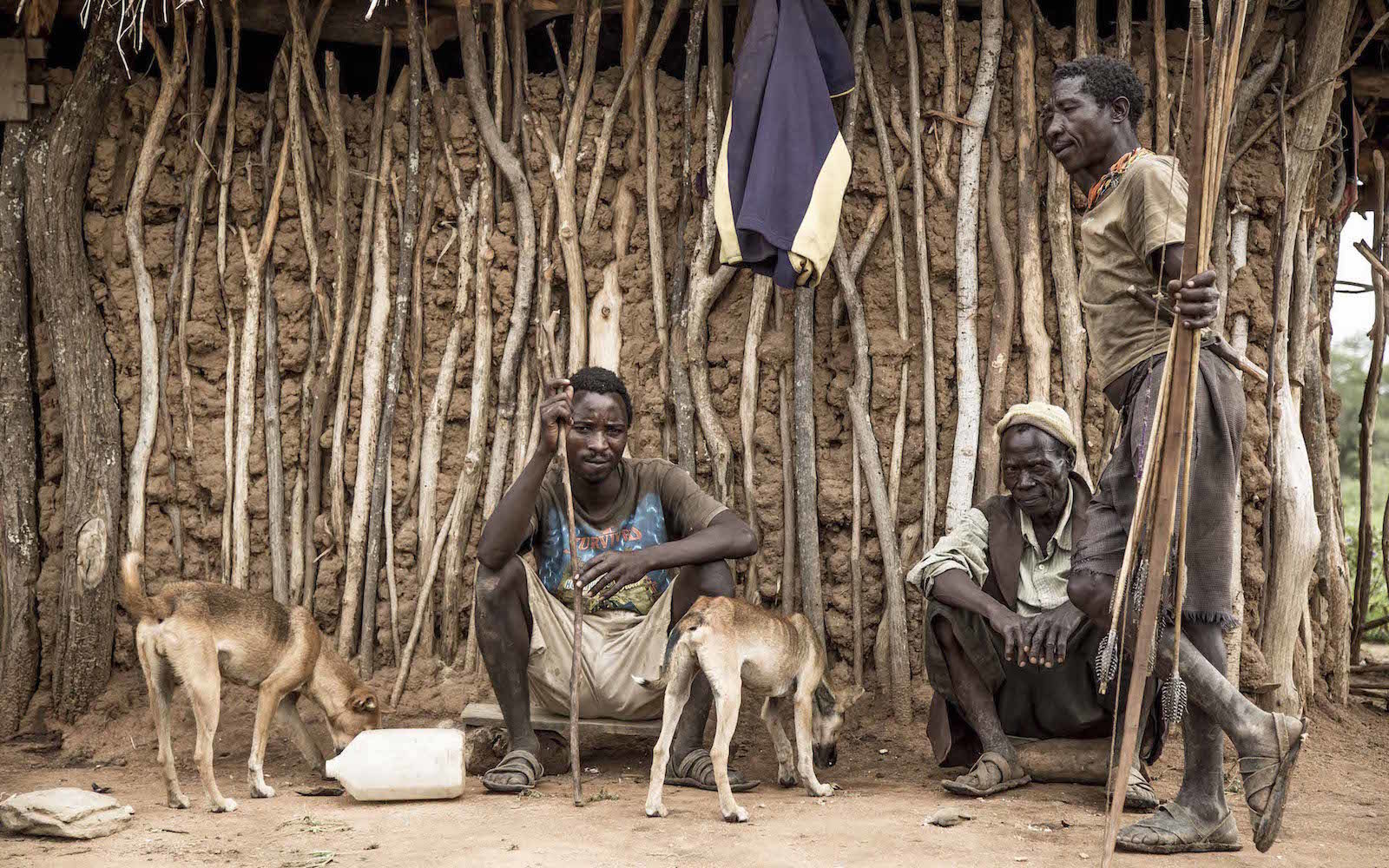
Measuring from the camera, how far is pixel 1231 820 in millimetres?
3277

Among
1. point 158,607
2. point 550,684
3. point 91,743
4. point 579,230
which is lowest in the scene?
point 91,743

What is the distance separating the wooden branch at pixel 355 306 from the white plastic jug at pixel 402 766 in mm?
1566

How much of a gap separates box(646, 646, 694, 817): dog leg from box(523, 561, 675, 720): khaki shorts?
64 centimetres

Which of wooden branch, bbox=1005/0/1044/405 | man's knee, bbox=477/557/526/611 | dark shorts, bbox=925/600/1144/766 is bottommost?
dark shorts, bbox=925/600/1144/766

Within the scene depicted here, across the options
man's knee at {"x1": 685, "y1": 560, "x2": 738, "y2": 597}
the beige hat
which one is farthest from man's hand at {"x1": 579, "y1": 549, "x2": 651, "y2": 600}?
the beige hat

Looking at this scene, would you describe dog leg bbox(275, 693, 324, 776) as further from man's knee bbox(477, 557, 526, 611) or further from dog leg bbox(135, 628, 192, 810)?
man's knee bbox(477, 557, 526, 611)

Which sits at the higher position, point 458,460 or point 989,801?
point 458,460

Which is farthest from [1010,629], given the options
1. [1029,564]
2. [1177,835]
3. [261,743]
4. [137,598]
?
[137,598]

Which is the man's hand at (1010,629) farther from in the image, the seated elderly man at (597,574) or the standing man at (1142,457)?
the seated elderly man at (597,574)

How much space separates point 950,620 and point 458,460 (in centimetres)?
219

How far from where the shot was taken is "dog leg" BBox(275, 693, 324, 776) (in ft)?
14.6

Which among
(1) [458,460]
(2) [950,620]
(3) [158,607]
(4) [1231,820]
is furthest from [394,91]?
(4) [1231,820]

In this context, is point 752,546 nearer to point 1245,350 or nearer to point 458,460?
point 458,460

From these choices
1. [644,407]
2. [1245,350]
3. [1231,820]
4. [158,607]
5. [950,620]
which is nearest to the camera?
[1231,820]
